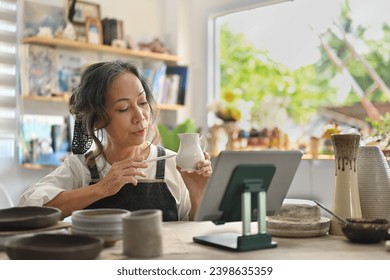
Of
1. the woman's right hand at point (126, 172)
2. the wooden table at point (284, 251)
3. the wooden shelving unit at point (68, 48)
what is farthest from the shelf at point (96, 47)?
the wooden table at point (284, 251)

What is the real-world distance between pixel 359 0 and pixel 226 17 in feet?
3.53

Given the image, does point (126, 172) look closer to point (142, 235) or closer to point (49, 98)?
point (142, 235)

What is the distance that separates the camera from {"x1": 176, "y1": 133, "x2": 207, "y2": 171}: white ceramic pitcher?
1.57 m

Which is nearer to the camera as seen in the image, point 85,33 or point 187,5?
point 85,33

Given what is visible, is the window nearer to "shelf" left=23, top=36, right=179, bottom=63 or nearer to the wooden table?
"shelf" left=23, top=36, right=179, bottom=63

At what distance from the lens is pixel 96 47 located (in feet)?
12.3

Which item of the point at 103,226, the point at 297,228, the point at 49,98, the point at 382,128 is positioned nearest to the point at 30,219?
the point at 103,226

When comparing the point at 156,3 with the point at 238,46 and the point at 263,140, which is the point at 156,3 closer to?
the point at 238,46

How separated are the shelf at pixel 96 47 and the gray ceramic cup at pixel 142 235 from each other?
2.67 m

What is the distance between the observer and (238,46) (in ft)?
13.8

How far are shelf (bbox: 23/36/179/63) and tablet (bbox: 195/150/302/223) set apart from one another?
258 centimetres

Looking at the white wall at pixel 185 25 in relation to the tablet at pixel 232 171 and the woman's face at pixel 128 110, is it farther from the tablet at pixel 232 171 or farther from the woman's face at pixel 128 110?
the tablet at pixel 232 171

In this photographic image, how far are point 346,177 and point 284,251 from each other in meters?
0.31
